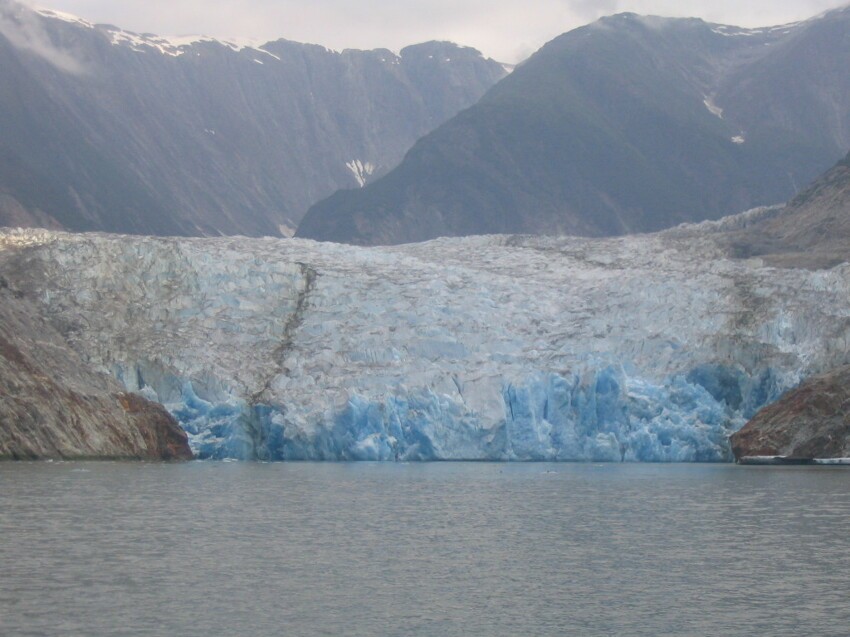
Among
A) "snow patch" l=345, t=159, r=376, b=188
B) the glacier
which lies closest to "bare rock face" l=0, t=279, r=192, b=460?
the glacier

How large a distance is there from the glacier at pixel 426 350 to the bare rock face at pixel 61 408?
1.09 meters

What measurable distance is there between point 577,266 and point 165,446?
21.8 metres

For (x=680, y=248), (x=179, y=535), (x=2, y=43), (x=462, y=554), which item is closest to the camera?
(x=462, y=554)

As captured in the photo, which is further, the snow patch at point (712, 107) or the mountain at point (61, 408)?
the snow patch at point (712, 107)

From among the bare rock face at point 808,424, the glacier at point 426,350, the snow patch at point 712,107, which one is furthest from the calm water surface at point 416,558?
the snow patch at point 712,107

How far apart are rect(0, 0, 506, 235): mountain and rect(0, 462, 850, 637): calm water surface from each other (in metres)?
73.4

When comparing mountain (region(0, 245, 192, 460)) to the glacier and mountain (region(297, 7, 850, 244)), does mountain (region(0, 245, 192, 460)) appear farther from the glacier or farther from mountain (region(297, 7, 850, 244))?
mountain (region(297, 7, 850, 244))

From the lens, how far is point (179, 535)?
24516mm

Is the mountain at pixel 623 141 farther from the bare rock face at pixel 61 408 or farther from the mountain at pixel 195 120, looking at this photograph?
the bare rock face at pixel 61 408

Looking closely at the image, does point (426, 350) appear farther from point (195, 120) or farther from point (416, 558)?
point (195, 120)

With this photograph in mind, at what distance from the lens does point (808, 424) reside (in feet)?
148

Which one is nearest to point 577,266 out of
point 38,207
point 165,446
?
point 165,446

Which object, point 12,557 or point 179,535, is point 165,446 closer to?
point 179,535

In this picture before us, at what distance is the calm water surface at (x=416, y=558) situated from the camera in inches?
687
